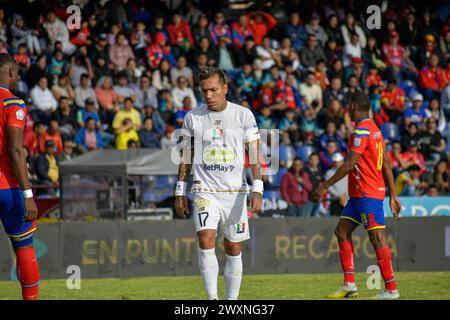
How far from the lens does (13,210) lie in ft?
29.2

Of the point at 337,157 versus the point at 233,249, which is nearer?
the point at 233,249

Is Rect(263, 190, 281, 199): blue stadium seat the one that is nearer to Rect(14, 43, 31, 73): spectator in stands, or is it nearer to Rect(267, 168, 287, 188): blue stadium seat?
Rect(267, 168, 287, 188): blue stadium seat

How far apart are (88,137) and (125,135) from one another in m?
0.80

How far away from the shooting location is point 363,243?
54.0 feet

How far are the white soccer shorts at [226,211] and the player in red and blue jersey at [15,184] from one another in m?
1.74

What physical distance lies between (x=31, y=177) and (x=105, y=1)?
22.0 feet

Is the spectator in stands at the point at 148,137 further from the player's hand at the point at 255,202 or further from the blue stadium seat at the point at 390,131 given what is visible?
the player's hand at the point at 255,202

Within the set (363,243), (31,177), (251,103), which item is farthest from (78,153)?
(363,243)

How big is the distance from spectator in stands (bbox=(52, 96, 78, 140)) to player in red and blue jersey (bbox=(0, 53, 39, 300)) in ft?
35.9

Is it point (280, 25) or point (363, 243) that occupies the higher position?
point (280, 25)

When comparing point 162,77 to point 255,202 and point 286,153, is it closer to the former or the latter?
point 286,153

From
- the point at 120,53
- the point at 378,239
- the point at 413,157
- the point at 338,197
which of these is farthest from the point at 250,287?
the point at 120,53

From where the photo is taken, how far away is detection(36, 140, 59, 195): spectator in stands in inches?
742

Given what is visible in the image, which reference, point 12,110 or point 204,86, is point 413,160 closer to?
point 204,86
